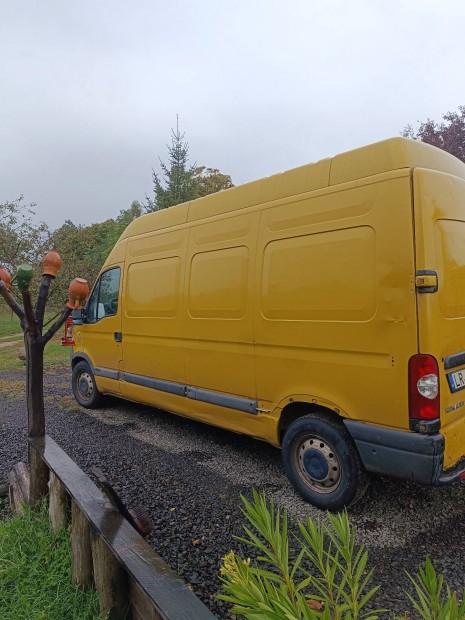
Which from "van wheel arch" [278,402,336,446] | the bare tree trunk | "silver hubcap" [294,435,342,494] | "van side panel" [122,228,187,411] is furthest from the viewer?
"van side panel" [122,228,187,411]

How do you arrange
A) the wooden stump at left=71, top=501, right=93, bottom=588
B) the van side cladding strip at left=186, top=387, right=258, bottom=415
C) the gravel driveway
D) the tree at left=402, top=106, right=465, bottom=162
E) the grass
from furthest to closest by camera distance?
the tree at left=402, top=106, right=465, bottom=162, the van side cladding strip at left=186, top=387, right=258, bottom=415, the gravel driveway, the wooden stump at left=71, top=501, right=93, bottom=588, the grass

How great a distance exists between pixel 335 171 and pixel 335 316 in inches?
44.3

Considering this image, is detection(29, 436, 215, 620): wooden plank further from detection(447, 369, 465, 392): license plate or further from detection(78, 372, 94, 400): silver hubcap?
detection(78, 372, 94, 400): silver hubcap

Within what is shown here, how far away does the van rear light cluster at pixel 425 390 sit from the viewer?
2781 millimetres

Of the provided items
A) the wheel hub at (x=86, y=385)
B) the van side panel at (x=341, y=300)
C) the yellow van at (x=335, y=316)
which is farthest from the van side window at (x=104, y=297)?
the van side panel at (x=341, y=300)

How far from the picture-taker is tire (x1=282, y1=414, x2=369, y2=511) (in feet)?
10.5

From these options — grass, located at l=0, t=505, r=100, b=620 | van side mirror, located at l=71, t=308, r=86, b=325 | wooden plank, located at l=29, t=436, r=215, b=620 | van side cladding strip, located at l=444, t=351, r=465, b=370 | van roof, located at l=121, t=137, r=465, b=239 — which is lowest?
grass, located at l=0, t=505, r=100, b=620

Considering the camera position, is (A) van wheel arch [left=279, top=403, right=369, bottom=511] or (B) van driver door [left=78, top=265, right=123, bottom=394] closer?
(A) van wheel arch [left=279, top=403, right=369, bottom=511]

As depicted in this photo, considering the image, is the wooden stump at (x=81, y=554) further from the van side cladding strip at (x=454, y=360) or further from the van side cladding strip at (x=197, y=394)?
the van side cladding strip at (x=454, y=360)

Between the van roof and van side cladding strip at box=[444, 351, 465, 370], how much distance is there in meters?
1.32

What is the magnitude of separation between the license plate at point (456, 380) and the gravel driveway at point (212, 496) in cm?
102

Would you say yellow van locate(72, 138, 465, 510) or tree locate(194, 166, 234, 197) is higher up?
tree locate(194, 166, 234, 197)

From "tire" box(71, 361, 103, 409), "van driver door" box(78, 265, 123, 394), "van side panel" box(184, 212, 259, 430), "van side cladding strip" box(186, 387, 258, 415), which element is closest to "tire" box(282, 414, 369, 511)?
"van side cladding strip" box(186, 387, 258, 415)

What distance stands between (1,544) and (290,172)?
11.3ft
